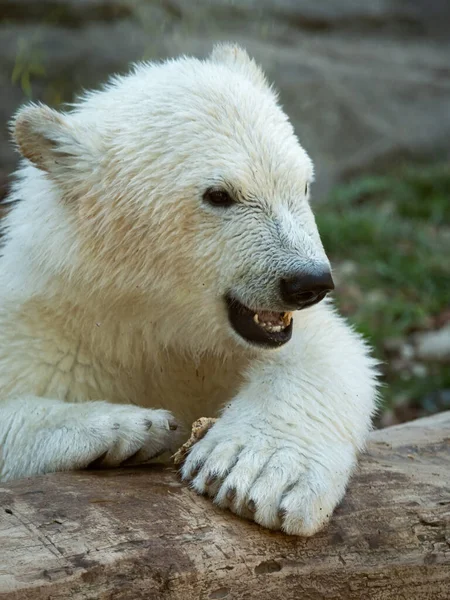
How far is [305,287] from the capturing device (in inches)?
108

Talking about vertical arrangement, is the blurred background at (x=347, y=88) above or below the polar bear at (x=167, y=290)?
above

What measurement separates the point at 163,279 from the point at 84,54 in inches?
253

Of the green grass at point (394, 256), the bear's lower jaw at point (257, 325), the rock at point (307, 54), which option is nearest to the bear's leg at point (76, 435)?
the bear's lower jaw at point (257, 325)

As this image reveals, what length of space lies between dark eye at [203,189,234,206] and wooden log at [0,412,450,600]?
0.88 metres

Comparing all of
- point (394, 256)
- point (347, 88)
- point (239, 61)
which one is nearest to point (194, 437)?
point (239, 61)

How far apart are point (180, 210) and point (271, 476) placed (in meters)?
0.96

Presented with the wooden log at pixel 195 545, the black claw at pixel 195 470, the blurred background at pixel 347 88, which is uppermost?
the blurred background at pixel 347 88

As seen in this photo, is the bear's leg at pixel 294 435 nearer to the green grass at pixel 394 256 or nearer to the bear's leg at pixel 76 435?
the bear's leg at pixel 76 435

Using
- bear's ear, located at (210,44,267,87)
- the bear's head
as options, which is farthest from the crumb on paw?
bear's ear, located at (210,44,267,87)

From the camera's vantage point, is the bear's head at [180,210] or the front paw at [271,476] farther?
the bear's head at [180,210]

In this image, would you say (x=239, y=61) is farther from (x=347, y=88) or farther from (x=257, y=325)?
(x=347, y=88)

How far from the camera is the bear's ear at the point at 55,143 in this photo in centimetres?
308

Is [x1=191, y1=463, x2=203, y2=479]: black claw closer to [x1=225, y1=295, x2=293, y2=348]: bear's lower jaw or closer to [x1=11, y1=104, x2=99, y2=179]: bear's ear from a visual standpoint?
[x1=225, y1=295, x2=293, y2=348]: bear's lower jaw

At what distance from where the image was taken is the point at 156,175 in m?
3.03
